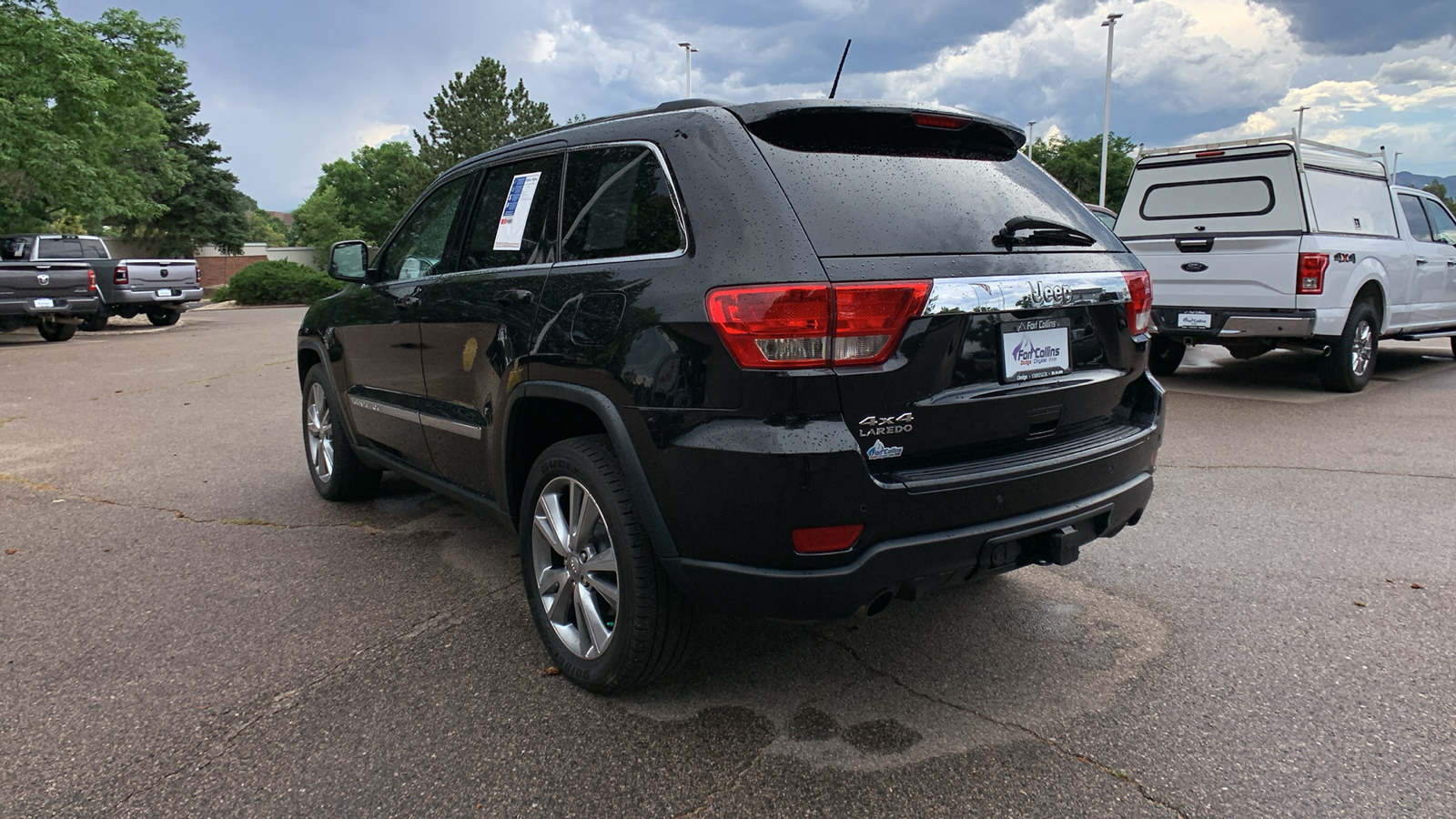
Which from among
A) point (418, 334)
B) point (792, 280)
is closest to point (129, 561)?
point (418, 334)

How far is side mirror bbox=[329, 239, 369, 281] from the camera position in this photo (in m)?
4.75

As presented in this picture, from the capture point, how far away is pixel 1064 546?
285 cm

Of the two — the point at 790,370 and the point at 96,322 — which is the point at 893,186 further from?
the point at 96,322

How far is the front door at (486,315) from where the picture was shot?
3.36 meters

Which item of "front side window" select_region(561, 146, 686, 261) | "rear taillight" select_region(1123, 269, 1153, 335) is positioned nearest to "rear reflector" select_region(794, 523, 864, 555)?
"front side window" select_region(561, 146, 686, 261)

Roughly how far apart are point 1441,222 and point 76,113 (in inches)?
929

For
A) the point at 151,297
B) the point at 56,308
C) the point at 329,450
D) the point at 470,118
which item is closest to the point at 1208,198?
the point at 329,450

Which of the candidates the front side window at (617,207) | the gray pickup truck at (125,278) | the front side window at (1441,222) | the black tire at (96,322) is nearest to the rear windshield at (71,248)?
the gray pickup truck at (125,278)

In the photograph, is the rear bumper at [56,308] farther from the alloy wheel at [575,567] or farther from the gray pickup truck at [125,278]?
the alloy wheel at [575,567]

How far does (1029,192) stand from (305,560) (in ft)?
11.3

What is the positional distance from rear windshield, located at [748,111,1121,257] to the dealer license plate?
9.5 inches

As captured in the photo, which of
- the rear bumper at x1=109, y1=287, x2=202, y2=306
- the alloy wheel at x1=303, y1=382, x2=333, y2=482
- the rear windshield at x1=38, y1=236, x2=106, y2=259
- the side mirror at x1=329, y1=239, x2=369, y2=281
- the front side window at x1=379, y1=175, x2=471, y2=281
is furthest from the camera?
the rear bumper at x1=109, y1=287, x2=202, y2=306

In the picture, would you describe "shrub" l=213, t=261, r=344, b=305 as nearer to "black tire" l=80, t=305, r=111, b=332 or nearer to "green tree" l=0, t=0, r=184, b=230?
"green tree" l=0, t=0, r=184, b=230

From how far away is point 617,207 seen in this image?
3.08m
